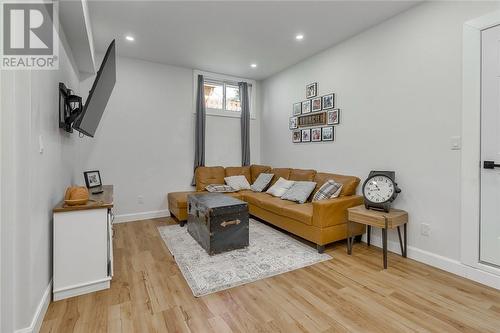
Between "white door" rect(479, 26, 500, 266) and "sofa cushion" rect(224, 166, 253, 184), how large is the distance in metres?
3.55

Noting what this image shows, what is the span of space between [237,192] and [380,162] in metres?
2.35

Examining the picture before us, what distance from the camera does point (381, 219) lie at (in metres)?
2.46

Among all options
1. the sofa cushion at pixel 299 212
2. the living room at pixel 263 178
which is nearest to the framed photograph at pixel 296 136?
the living room at pixel 263 178

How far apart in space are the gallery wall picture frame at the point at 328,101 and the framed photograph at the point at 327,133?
316 millimetres

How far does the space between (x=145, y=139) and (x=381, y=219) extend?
3.78m

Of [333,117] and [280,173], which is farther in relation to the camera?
[280,173]

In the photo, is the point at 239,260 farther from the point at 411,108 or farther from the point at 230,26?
the point at 230,26

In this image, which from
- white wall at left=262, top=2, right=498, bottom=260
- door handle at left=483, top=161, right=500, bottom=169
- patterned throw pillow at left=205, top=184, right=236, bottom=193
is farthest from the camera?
patterned throw pillow at left=205, top=184, right=236, bottom=193

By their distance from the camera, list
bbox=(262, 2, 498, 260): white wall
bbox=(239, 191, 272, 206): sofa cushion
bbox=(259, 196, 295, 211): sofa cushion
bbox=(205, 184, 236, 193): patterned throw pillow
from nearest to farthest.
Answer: bbox=(262, 2, 498, 260): white wall < bbox=(259, 196, 295, 211): sofa cushion < bbox=(239, 191, 272, 206): sofa cushion < bbox=(205, 184, 236, 193): patterned throw pillow

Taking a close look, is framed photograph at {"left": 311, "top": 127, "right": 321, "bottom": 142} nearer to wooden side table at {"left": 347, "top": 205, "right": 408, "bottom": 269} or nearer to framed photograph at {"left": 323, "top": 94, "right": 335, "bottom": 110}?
framed photograph at {"left": 323, "top": 94, "right": 335, "bottom": 110}

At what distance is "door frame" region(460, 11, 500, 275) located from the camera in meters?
2.18

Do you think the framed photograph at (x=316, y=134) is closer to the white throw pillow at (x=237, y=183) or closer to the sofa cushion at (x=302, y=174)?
the sofa cushion at (x=302, y=174)

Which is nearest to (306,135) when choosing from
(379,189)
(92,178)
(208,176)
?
(379,189)

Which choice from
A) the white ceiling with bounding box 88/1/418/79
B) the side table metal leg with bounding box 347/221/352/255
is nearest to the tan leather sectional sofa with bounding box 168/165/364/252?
the side table metal leg with bounding box 347/221/352/255
